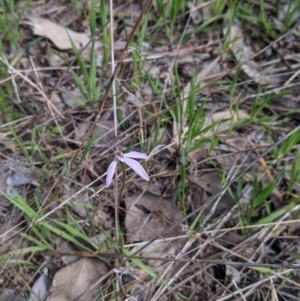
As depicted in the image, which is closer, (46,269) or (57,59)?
(46,269)

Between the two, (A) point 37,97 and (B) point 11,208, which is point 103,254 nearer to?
(B) point 11,208

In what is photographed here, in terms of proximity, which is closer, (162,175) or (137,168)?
(137,168)

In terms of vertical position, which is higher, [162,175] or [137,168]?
[137,168]

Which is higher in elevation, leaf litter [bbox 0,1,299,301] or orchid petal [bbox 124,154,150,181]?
orchid petal [bbox 124,154,150,181]

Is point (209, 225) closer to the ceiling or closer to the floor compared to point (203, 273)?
closer to the ceiling

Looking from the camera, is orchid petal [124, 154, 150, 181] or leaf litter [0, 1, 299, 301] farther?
leaf litter [0, 1, 299, 301]

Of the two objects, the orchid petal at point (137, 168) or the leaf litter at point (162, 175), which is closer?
the orchid petal at point (137, 168)

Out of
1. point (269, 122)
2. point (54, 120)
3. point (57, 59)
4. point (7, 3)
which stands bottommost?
point (269, 122)

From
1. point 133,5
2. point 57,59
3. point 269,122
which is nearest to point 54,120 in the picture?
point 57,59
